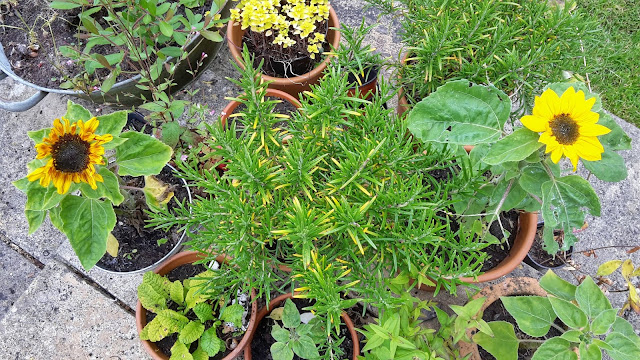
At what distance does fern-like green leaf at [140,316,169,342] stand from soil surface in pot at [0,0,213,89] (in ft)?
3.89

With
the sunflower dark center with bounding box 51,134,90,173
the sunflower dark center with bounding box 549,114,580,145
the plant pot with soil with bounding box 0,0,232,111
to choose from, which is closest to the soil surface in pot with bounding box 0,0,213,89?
the plant pot with soil with bounding box 0,0,232,111

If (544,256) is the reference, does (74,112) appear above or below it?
above

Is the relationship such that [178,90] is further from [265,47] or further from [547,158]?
[547,158]

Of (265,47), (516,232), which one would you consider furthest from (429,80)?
(265,47)

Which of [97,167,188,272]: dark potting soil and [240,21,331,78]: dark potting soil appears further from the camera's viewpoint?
[240,21,331,78]: dark potting soil

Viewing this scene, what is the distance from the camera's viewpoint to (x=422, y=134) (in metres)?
1.36

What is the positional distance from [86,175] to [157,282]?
645 mm

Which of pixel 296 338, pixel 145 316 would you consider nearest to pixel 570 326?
pixel 296 338

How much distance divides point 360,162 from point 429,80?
23.0 inches

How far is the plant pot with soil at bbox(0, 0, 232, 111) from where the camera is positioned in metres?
2.01

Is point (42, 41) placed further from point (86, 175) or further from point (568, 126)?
point (568, 126)

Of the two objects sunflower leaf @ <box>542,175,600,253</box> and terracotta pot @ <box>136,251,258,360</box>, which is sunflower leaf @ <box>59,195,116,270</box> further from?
sunflower leaf @ <box>542,175,600,253</box>

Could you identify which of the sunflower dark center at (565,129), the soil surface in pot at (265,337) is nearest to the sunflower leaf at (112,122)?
the soil surface in pot at (265,337)

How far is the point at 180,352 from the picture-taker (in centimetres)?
172
